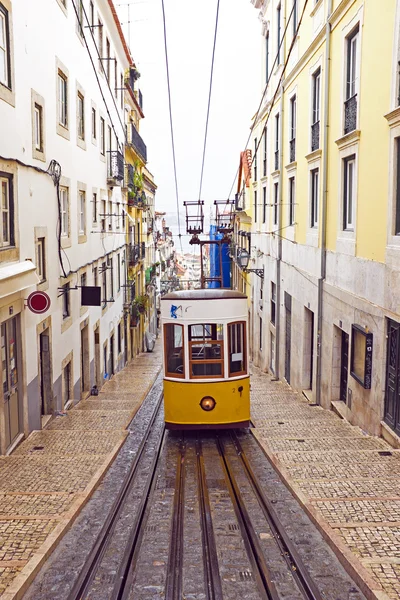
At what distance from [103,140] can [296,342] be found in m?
10.1

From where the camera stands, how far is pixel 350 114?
1139 cm

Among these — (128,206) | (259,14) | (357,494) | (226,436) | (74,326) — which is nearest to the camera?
(357,494)

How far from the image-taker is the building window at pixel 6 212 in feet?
31.2

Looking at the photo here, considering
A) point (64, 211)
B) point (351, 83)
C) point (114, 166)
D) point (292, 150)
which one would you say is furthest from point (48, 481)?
point (114, 166)

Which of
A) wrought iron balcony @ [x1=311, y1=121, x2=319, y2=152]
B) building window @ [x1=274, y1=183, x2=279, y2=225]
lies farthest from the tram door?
building window @ [x1=274, y1=183, x2=279, y2=225]

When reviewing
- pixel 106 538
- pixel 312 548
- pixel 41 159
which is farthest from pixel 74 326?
pixel 312 548

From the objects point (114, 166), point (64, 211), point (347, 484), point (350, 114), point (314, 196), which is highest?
point (114, 166)

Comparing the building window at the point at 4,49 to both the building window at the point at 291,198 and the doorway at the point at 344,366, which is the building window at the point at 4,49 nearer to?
the doorway at the point at 344,366

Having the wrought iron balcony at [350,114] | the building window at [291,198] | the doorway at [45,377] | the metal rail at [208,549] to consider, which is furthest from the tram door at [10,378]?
the building window at [291,198]

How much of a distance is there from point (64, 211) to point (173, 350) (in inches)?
229

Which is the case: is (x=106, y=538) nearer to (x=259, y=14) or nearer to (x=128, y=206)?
(x=259, y=14)

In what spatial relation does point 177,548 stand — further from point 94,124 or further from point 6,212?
point 94,124

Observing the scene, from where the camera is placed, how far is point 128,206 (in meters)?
28.1

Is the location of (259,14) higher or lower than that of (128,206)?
higher
